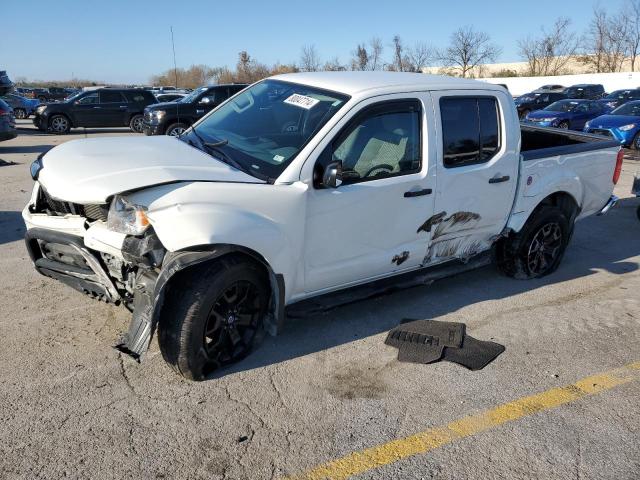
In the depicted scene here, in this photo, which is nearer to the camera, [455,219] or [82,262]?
[82,262]

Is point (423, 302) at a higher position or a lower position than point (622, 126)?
lower

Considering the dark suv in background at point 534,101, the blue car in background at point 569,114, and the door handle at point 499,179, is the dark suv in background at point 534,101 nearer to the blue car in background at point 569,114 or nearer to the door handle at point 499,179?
the blue car in background at point 569,114

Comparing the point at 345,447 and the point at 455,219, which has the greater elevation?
the point at 455,219

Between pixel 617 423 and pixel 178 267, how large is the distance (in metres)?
2.78

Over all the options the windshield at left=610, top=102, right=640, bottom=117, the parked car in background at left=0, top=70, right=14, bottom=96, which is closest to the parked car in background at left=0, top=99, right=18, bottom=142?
the parked car in background at left=0, top=70, right=14, bottom=96

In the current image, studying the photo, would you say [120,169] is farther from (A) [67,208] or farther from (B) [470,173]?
(B) [470,173]

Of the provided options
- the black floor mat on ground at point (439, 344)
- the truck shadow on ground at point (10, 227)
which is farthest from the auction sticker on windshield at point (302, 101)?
the truck shadow on ground at point (10, 227)

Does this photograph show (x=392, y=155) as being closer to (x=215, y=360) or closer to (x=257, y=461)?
(x=215, y=360)

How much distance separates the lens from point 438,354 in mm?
3990

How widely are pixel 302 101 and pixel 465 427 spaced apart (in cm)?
253

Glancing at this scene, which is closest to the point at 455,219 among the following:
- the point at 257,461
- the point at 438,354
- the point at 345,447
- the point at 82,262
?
the point at 438,354

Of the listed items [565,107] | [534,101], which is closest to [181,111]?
[565,107]

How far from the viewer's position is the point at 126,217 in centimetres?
328

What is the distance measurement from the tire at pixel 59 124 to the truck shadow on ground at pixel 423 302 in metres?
→ 17.4
